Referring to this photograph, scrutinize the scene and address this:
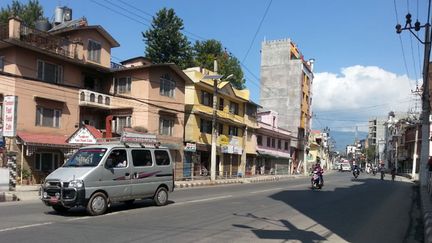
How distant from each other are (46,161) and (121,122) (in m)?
7.60

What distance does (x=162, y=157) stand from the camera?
17.1 m

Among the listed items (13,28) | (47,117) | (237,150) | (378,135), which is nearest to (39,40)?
(13,28)

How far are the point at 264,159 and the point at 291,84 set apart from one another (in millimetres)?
19746

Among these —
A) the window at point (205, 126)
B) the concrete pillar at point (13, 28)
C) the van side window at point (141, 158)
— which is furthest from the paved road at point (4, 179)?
the window at point (205, 126)

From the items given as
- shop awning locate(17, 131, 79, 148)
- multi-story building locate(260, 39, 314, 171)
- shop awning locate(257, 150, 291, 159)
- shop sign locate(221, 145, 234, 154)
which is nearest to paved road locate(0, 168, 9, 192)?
shop awning locate(17, 131, 79, 148)

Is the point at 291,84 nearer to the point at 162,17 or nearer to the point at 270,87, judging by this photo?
the point at 270,87

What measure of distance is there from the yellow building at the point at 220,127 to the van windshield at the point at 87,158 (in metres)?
26.3

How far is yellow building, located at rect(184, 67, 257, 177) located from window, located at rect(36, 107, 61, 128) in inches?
467

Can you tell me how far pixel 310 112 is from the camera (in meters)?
86.4

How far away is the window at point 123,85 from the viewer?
127 ft

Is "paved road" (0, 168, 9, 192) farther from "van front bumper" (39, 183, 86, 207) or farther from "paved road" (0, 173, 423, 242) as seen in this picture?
"van front bumper" (39, 183, 86, 207)

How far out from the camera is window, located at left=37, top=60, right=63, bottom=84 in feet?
106

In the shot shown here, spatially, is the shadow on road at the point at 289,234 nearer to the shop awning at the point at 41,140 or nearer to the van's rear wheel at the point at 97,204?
the van's rear wheel at the point at 97,204

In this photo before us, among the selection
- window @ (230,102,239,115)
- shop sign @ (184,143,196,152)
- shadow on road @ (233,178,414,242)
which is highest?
window @ (230,102,239,115)
